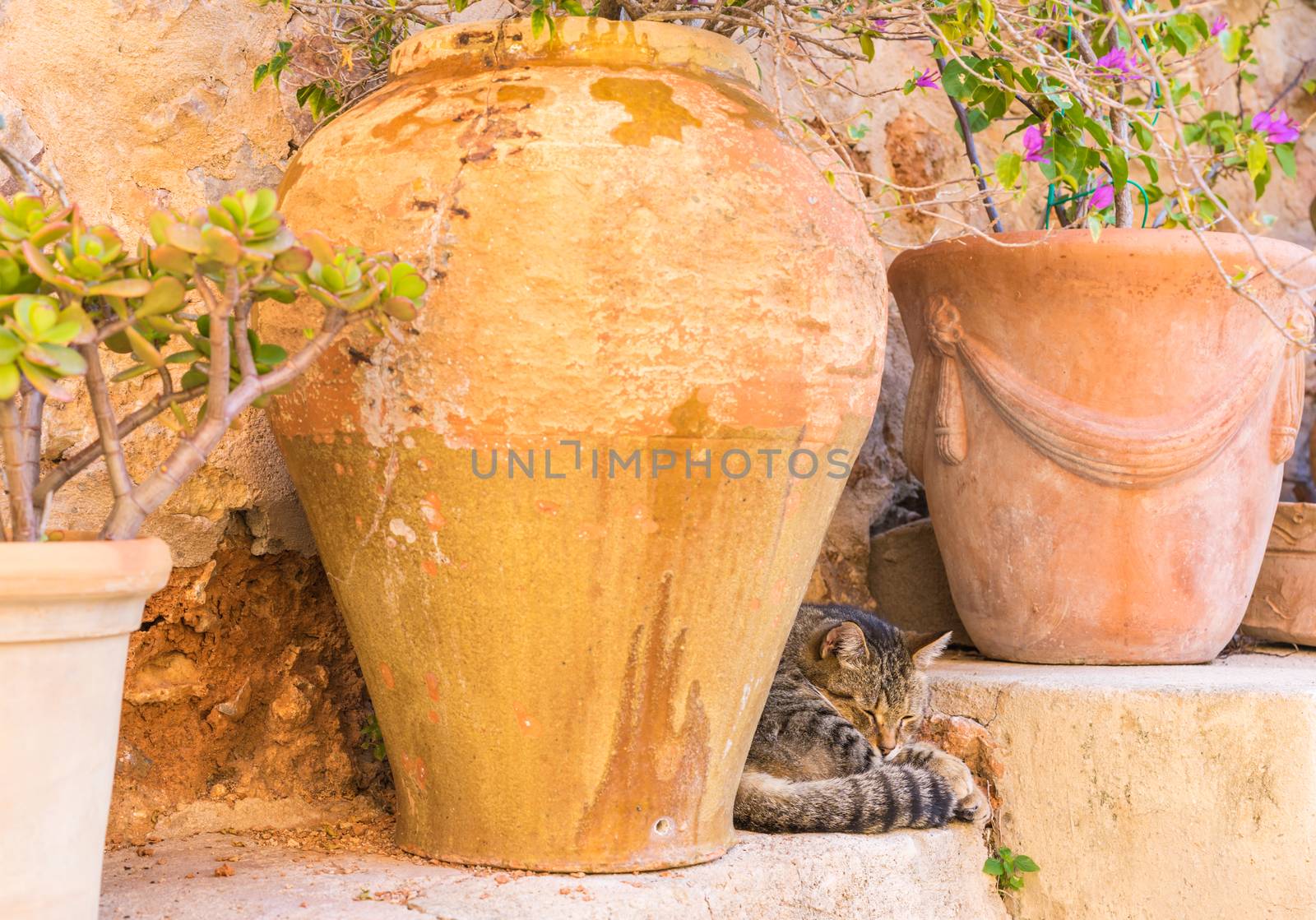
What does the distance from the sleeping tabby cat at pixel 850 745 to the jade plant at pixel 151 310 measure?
1.06 meters

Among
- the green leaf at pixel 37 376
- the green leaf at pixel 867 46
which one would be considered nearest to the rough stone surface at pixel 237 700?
the green leaf at pixel 37 376

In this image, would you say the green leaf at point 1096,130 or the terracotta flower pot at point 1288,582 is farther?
the terracotta flower pot at point 1288,582

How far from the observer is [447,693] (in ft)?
5.31

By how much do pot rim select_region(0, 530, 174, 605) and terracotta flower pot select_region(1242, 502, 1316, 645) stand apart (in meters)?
2.43

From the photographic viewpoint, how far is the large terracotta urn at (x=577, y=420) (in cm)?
148

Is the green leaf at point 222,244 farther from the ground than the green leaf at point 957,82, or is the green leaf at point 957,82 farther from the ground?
the green leaf at point 222,244

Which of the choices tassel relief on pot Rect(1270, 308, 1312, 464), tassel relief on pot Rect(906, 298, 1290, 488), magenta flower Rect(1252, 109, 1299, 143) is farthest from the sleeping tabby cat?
magenta flower Rect(1252, 109, 1299, 143)

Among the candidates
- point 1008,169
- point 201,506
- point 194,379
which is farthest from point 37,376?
point 1008,169

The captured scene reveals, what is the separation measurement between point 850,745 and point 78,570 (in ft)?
4.64

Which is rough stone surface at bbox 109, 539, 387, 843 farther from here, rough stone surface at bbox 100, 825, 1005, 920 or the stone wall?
rough stone surface at bbox 100, 825, 1005, 920

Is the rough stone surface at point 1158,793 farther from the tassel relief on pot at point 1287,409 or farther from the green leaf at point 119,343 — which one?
the green leaf at point 119,343

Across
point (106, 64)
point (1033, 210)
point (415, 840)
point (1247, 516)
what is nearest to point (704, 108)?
point (106, 64)

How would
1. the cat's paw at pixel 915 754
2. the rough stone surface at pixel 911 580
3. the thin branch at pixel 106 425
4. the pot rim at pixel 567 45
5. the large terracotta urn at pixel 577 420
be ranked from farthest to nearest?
1. the rough stone surface at pixel 911 580
2. the cat's paw at pixel 915 754
3. the pot rim at pixel 567 45
4. the large terracotta urn at pixel 577 420
5. the thin branch at pixel 106 425

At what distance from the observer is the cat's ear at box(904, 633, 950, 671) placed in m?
2.30
